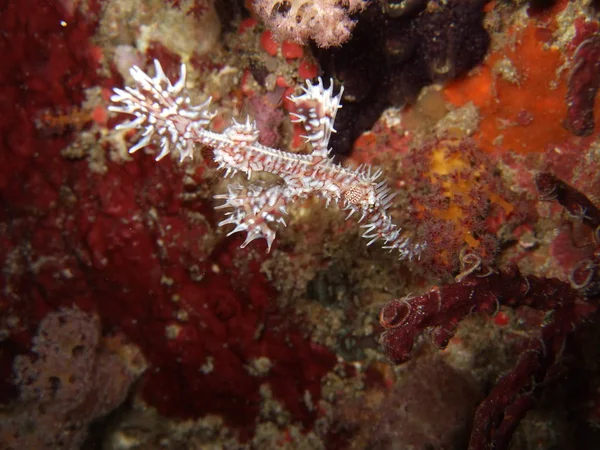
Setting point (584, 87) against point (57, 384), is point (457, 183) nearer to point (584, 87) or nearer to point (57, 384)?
point (584, 87)

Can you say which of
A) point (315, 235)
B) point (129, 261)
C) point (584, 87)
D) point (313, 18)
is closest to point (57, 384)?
point (129, 261)

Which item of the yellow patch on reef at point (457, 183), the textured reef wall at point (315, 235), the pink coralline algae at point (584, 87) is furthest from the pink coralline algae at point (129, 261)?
the pink coralline algae at point (584, 87)

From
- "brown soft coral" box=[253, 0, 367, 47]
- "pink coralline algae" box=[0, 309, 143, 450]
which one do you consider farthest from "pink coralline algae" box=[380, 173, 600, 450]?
"pink coralline algae" box=[0, 309, 143, 450]

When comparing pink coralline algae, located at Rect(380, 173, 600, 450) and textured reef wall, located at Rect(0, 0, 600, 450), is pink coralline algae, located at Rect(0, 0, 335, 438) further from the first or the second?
pink coralline algae, located at Rect(380, 173, 600, 450)

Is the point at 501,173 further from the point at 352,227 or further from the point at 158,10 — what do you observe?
the point at 158,10

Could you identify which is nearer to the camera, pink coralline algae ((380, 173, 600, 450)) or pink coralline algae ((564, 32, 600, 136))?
pink coralline algae ((380, 173, 600, 450))
